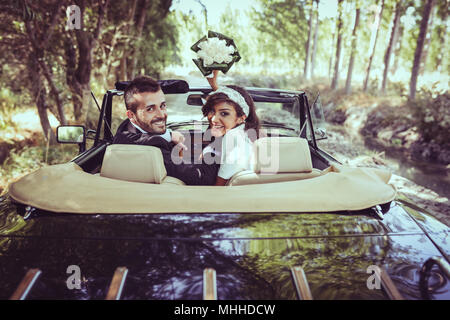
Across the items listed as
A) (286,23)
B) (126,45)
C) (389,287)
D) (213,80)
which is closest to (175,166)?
(213,80)

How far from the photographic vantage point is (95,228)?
155cm

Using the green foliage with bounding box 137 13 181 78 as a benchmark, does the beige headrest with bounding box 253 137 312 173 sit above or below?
below

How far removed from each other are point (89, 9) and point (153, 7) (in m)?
3.82

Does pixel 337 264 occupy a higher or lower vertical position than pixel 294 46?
lower

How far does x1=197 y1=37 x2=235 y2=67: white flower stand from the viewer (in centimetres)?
277

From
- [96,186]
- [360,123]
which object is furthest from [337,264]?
[360,123]

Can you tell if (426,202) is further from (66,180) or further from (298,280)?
(66,180)

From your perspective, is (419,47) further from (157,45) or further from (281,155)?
(281,155)

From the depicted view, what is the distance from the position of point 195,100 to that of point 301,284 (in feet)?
7.72

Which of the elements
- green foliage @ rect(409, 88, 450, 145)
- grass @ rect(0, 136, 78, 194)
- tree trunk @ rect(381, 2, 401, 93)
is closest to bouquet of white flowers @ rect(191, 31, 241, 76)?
grass @ rect(0, 136, 78, 194)

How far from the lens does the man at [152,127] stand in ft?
8.23

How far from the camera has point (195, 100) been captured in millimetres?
3260

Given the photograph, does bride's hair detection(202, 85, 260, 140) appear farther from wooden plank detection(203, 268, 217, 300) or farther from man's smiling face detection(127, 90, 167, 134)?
wooden plank detection(203, 268, 217, 300)
